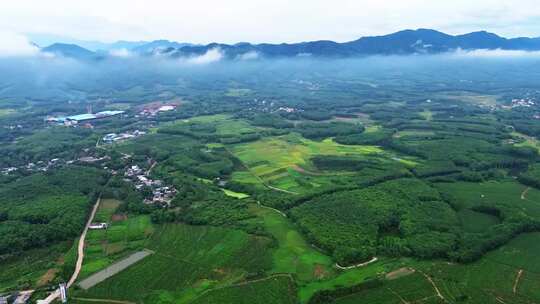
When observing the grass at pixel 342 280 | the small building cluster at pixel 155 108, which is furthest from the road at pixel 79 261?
the small building cluster at pixel 155 108

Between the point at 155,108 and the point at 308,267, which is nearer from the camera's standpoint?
the point at 308,267

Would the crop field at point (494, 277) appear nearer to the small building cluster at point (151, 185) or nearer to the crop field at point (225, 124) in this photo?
the small building cluster at point (151, 185)

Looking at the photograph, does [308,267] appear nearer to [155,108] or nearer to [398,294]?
[398,294]

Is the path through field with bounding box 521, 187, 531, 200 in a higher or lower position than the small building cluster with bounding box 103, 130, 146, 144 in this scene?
higher

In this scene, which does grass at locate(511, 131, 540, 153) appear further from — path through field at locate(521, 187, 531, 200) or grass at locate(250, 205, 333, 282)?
grass at locate(250, 205, 333, 282)

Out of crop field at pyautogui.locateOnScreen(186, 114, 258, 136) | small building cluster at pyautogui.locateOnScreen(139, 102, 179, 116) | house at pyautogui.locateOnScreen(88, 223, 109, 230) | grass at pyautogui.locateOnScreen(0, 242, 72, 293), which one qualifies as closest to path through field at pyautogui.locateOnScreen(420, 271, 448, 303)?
grass at pyautogui.locateOnScreen(0, 242, 72, 293)

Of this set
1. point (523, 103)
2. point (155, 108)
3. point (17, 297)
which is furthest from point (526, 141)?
point (155, 108)

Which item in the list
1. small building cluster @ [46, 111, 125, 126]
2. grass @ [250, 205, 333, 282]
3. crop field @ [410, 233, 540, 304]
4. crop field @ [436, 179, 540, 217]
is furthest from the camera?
small building cluster @ [46, 111, 125, 126]
